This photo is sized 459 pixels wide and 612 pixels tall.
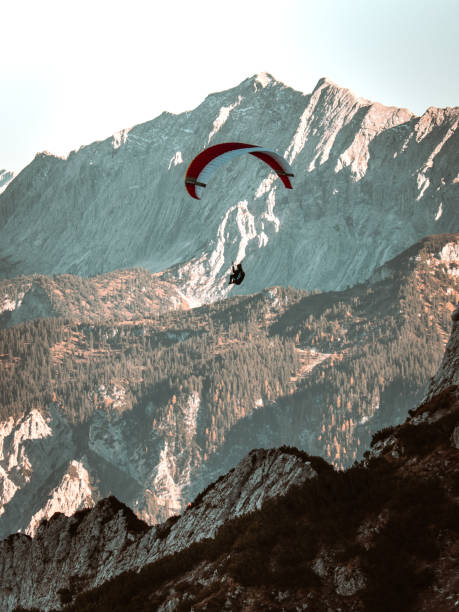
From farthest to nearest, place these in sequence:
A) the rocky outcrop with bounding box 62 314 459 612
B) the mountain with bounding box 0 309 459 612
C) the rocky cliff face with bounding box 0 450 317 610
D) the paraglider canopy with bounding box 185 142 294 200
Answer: the paraglider canopy with bounding box 185 142 294 200 < the rocky cliff face with bounding box 0 450 317 610 < the mountain with bounding box 0 309 459 612 < the rocky outcrop with bounding box 62 314 459 612

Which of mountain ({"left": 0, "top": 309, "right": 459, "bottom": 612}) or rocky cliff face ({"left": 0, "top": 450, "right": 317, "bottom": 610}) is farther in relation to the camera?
rocky cliff face ({"left": 0, "top": 450, "right": 317, "bottom": 610})

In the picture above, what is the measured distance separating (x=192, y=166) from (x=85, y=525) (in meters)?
31.0

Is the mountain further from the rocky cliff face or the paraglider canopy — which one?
the paraglider canopy

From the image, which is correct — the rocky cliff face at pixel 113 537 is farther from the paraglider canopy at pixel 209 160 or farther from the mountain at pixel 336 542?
the paraglider canopy at pixel 209 160

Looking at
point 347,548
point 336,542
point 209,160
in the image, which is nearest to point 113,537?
point 336,542

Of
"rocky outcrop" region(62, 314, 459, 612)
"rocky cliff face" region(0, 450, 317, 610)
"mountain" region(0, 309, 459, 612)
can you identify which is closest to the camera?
"rocky outcrop" region(62, 314, 459, 612)

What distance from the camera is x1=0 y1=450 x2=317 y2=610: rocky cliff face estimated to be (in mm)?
36062

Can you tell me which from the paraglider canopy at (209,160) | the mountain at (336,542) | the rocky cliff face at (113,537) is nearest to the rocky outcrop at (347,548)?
the mountain at (336,542)

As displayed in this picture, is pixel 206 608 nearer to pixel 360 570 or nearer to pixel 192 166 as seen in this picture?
pixel 360 570

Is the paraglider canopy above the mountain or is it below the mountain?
above

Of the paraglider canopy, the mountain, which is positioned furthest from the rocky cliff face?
the paraglider canopy

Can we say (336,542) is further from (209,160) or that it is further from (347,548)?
(209,160)

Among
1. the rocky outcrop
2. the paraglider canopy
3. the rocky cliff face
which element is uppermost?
the paraglider canopy

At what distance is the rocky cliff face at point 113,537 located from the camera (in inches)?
1420
